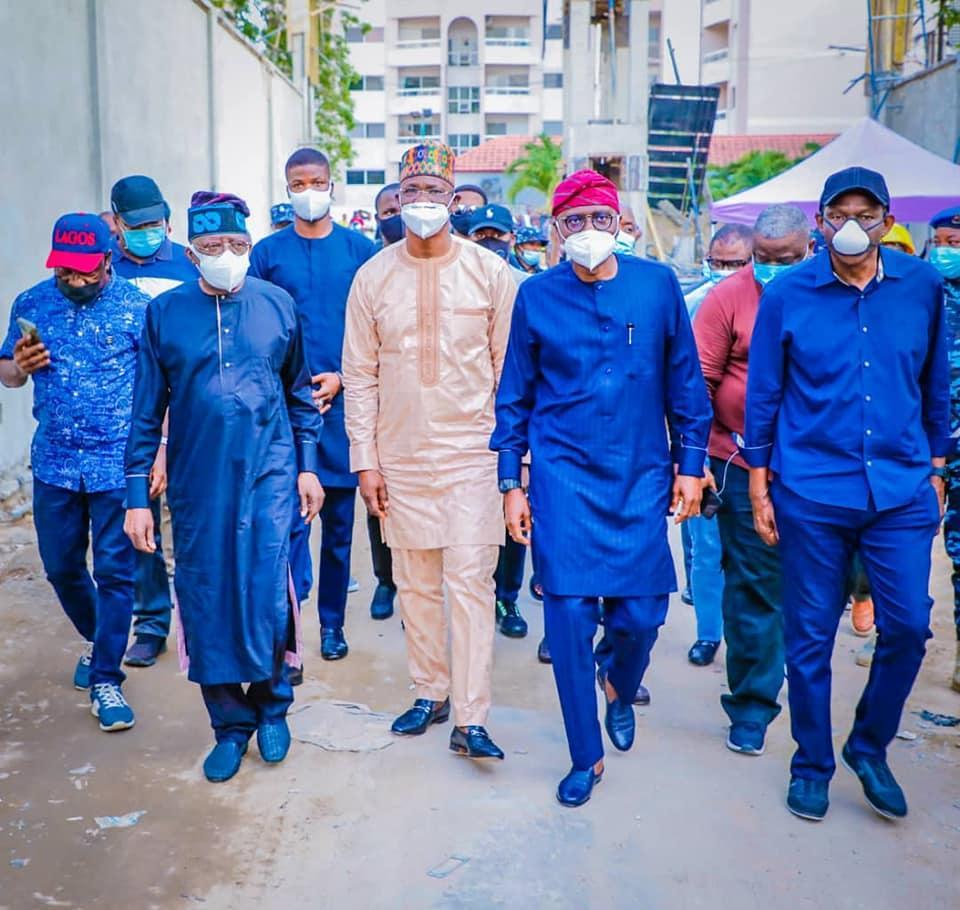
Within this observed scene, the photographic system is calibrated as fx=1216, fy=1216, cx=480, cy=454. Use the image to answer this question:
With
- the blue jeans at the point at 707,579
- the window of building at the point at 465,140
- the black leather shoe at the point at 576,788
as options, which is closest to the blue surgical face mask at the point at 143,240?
the blue jeans at the point at 707,579

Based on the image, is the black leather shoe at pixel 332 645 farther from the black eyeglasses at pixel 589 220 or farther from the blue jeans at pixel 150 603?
the black eyeglasses at pixel 589 220

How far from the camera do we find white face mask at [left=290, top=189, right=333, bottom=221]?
5.67 meters

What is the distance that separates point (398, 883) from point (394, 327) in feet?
6.71

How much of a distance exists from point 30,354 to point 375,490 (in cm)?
144

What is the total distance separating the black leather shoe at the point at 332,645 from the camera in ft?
18.6

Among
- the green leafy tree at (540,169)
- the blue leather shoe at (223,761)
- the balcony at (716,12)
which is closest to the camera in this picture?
the blue leather shoe at (223,761)

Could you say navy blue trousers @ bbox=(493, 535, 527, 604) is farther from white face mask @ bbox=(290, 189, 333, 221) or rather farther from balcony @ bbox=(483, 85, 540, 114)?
balcony @ bbox=(483, 85, 540, 114)

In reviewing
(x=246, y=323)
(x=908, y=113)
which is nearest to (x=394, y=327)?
(x=246, y=323)

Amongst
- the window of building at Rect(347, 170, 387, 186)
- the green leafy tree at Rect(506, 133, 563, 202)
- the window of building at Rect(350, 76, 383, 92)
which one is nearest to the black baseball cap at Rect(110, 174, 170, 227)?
the green leafy tree at Rect(506, 133, 563, 202)

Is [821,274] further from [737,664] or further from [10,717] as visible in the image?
[10,717]

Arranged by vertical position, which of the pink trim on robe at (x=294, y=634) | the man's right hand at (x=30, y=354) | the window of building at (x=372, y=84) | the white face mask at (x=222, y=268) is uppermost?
the window of building at (x=372, y=84)

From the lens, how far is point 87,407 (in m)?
4.82

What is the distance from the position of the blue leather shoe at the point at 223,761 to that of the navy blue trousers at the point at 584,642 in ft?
3.96

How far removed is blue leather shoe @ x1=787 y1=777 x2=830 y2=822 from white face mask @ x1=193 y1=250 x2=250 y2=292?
8.45ft
